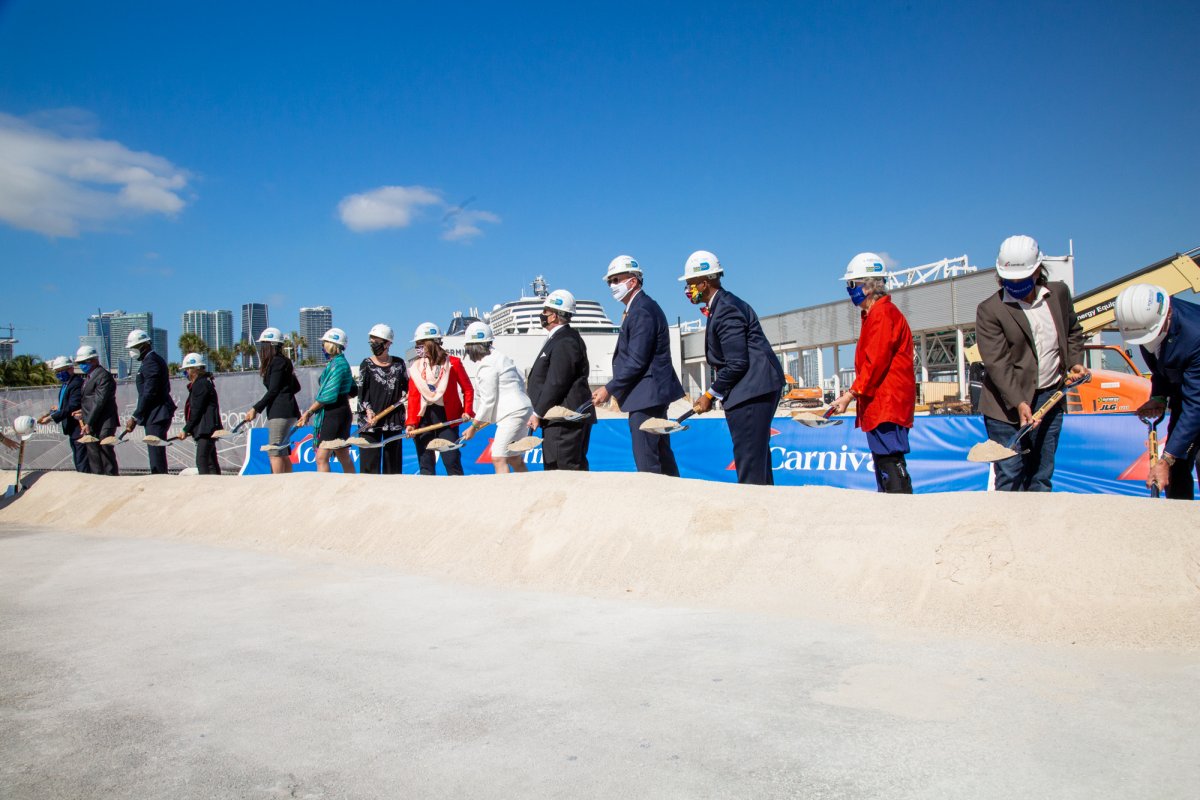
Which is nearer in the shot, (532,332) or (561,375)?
(561,375)

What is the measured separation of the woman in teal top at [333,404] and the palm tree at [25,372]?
2921 inches

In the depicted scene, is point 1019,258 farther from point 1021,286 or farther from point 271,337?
point 271,337

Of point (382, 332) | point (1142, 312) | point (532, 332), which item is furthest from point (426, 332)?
point (532, 332)

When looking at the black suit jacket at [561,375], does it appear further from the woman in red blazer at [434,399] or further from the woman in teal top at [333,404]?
the woman in teal top at [333,404]

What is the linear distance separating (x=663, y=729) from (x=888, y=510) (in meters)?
2.09

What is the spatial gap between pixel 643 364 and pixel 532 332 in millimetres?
60894

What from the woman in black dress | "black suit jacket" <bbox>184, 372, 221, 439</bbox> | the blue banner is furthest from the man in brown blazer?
"black suit jacket" <bbox>184, 372, 221, 439</bbox>

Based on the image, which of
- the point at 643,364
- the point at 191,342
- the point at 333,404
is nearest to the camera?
the point at 643,364

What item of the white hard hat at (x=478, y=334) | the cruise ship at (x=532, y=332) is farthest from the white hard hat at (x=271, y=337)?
the cruise ship at (x=532, y=332)

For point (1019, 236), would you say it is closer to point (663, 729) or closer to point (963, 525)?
point (963, 525)

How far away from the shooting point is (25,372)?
74.9 m

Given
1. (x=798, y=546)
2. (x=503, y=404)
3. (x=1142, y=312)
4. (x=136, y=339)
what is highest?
(x=136, y=339)

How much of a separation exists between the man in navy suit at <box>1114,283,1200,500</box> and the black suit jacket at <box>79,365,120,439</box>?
1066 centimetres

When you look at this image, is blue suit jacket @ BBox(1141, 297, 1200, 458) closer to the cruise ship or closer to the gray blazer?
the gray blazer
